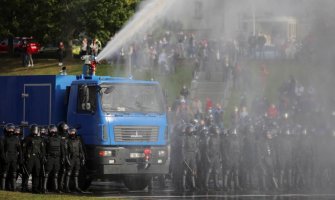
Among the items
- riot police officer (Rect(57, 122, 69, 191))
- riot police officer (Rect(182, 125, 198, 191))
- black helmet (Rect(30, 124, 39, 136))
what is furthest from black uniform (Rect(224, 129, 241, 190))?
black helmet (Rect(30, 124, 39, 136))

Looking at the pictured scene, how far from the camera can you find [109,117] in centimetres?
2484

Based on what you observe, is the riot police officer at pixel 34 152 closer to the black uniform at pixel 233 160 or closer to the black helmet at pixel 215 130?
the black helmet at pixel 215 130

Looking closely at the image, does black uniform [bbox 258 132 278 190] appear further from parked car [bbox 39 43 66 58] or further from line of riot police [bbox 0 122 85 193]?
parked car [bbox 39 43 66 58]

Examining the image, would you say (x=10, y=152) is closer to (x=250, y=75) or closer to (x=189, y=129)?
(x=189, y=129)

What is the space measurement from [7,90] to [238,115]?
10842mm

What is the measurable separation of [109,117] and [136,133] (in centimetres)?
83

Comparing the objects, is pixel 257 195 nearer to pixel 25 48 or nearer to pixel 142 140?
pixel 142 140

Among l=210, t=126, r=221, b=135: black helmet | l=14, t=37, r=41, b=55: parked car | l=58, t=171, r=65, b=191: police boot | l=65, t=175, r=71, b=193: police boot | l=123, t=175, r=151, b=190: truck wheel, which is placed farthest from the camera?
l=14, t=37, r=41, b=55: parked car

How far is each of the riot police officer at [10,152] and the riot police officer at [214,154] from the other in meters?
5.45

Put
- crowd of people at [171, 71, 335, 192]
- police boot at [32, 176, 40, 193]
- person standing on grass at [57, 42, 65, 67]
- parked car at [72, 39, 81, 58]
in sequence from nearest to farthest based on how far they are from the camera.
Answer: police boot at [32, 176, 40, 193] → crowd of people at [171, 71, 335, 192] → person standing on grass at [57, 42, 65, 67] → parked car at [72, 39, 81, 58]

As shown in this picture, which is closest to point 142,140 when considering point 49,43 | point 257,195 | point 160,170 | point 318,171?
point 160,170

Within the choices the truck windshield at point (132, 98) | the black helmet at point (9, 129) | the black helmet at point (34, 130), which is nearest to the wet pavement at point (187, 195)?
the black helmet at point (34, 130)

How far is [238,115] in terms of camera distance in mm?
35250

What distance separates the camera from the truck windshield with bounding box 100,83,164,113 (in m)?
24.9
